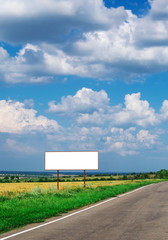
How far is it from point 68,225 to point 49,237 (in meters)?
2.13

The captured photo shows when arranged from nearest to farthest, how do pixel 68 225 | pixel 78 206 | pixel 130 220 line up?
1. pixel 68 225
2. pixel 130 220
3. pixel 78 206

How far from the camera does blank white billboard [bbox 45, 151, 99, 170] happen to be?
30828 mm

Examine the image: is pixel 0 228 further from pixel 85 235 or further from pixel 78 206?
pixel 78 206

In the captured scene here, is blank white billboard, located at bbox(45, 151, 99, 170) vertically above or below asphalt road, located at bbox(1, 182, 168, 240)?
above

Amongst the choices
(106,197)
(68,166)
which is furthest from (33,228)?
(68,166)

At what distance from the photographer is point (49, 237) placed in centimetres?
912

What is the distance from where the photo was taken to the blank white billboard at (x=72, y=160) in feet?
101

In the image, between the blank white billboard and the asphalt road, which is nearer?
the asphalt road

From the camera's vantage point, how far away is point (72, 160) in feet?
101

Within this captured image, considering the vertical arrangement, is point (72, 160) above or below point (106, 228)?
above

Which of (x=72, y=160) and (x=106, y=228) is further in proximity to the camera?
(x=72, y=160)

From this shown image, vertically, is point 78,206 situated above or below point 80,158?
below

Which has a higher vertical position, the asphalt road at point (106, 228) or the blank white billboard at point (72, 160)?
the blank white billboard at point (72, 160)

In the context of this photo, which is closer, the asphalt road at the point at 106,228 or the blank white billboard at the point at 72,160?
the asphalt road at the point at 106,228
